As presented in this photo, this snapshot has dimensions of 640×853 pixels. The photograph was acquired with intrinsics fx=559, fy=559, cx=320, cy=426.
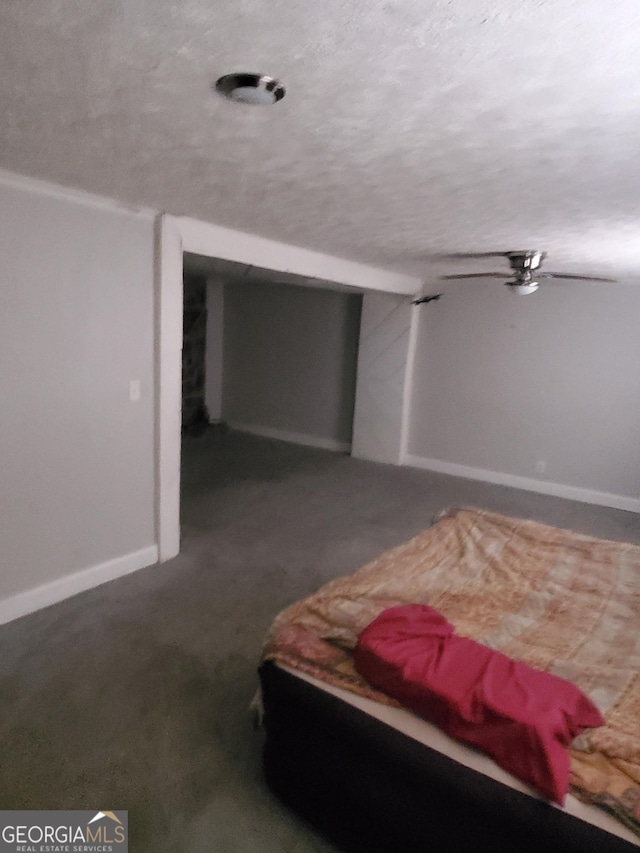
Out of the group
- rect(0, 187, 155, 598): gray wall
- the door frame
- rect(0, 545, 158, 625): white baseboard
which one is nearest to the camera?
rect(0, 187, 155, 598): gray wall

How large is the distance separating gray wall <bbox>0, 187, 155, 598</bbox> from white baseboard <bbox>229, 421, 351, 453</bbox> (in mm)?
3681

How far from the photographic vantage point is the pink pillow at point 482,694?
55.1 inches

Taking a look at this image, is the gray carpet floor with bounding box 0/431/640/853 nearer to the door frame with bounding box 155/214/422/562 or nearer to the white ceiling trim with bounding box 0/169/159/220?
the door frame with bounding box 155/214/422/562

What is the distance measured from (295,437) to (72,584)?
434 centimetres

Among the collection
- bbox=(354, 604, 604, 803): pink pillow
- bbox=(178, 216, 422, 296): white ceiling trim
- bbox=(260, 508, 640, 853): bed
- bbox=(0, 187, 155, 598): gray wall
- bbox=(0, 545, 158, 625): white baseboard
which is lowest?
bbox=(0, 545, 158, 625): white baseboard

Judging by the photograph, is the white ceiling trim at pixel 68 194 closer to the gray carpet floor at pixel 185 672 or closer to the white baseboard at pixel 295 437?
the gray carpet floor at pixel 185 672

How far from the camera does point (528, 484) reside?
5.64 m

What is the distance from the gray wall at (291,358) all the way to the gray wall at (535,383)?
99 centimetres

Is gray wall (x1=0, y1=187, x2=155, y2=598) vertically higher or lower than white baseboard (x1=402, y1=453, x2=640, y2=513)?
higher

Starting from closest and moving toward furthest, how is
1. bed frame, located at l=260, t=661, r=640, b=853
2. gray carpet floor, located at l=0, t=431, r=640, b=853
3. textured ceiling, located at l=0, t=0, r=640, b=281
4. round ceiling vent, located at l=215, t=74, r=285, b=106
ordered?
textured ceiling, located at l=0, t=0, r=640, b=281
bed frame, located at l=260, t=661, r=640, b=853
round ceiling vent, located at l=215, t=74, r=285, b=106
gray carpet floor, located at l=0, t=431, r=640, b=853

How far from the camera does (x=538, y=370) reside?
18.0 feet

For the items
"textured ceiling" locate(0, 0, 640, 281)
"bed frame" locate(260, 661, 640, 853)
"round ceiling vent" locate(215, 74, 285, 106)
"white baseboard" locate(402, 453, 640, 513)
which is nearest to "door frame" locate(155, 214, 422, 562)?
"textured ceiling" locate(0, 0, 640, 281)

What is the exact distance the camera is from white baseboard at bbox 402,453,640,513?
5191 mm

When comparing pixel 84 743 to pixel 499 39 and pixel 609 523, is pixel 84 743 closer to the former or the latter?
pixel 499 39
